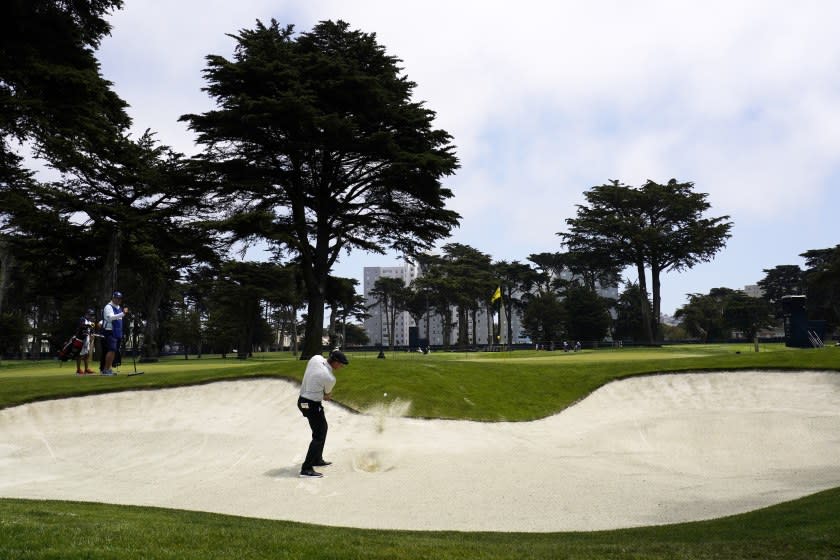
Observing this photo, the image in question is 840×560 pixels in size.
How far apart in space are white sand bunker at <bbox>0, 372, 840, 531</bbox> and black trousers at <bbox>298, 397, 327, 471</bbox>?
368mm

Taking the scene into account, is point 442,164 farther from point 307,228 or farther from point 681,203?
point 681,203

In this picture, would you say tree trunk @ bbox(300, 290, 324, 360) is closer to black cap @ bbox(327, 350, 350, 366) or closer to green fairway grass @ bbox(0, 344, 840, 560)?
black cap @ bbox(327, 350, 350, 366)

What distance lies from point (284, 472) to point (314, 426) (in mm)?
1015

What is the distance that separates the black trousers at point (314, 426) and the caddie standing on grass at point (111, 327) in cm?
841

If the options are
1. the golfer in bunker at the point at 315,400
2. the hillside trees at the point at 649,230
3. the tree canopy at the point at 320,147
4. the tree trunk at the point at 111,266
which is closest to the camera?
the golfer in bunker at the point at 315,400

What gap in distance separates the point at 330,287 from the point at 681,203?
4472 centimetres

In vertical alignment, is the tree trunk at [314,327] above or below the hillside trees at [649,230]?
below

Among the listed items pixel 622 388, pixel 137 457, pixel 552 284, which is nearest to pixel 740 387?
pixel 622 388

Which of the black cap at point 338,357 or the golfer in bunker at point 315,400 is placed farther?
the black cap at point 338,357

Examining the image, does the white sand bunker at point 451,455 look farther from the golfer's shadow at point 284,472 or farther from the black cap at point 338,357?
the black cap at point 338,357

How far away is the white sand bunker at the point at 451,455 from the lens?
26.5 feet

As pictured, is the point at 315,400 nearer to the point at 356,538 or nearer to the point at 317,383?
the point at 317,383

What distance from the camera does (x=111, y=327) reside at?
16062mm

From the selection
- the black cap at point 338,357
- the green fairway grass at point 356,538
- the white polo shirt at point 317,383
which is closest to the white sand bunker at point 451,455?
the green fairway grass at point 356,538
